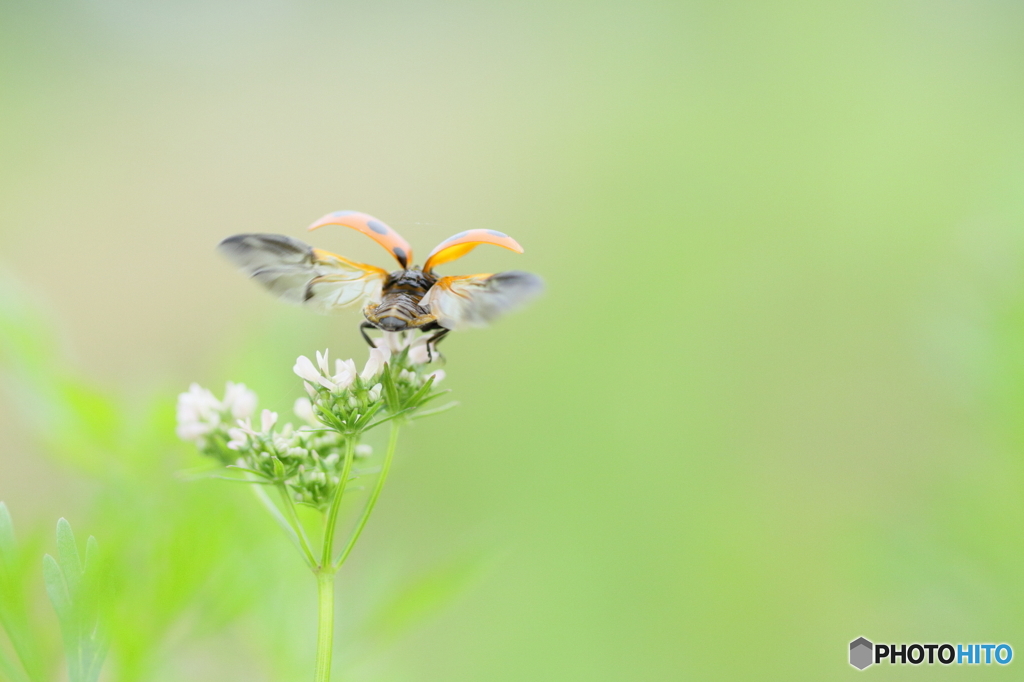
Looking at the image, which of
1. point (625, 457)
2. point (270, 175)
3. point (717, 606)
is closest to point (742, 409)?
point (625, 457)

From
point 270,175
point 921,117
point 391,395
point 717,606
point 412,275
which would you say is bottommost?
point 717,606

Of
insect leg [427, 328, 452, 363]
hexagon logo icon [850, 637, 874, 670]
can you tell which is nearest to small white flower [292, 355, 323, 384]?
insect leg [427, 328, 452, 363]

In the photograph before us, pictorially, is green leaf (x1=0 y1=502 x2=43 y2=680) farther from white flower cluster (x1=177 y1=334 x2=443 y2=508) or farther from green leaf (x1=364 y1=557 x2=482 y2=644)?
green leaf (x1=364 y1=557 x2=482 y2=644)

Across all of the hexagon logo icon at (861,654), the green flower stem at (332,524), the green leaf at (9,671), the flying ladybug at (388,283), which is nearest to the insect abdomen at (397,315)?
the flying ladybug at (388,283)

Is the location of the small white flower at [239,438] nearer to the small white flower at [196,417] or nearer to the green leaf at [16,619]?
the small white flower at [196,417]

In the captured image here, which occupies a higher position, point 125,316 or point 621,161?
point 621,161

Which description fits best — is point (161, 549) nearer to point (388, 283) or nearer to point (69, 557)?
point (69, 557)

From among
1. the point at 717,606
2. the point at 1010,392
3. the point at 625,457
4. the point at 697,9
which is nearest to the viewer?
the point at 1010,392

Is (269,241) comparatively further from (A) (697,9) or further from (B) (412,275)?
(A) (697,9)
